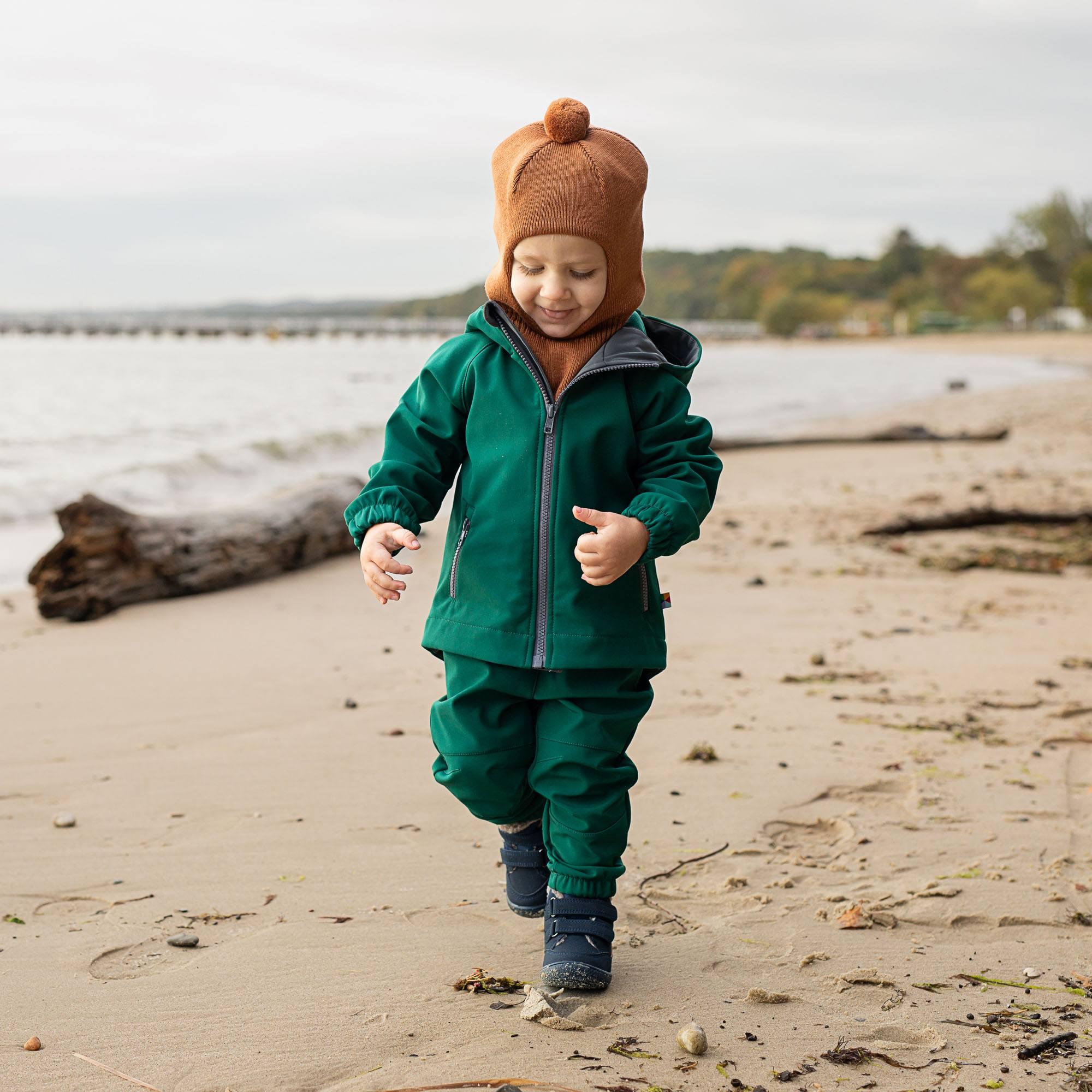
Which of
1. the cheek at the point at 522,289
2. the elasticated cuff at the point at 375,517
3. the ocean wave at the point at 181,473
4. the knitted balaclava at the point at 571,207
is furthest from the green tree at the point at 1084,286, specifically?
the elasticated cuff at the point at 375,517

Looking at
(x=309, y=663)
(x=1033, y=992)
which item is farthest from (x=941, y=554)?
(x=1033, y=992)

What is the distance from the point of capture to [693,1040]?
214cm

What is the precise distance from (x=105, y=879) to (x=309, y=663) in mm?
2095

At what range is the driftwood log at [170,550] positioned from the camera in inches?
231

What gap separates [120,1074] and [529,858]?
0.96 metres

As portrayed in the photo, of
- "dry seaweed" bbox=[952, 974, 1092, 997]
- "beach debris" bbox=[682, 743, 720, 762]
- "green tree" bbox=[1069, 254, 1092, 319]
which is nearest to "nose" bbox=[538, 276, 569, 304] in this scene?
"dry seaweed" bbox=[952, 974, 1092, 997]

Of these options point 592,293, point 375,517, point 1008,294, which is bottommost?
point 375,517

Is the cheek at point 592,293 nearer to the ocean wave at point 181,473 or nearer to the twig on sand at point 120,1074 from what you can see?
the twig on sand at point 120,1074

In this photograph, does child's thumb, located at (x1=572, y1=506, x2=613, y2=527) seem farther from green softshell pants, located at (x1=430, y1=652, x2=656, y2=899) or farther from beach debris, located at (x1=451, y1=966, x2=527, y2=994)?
beach debris, located at (x1=451, y1=966, x2=527, y2=994)

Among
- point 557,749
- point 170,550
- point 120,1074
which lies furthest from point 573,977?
point 170,550

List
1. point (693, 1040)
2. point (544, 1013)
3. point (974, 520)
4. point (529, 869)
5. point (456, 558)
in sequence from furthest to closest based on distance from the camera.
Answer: point (974, 520) < point (529, 869) < point (456, 558) < point (544, 1013) < point (693, 1040)

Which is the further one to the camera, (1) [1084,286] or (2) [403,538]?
(1) [1084,286]

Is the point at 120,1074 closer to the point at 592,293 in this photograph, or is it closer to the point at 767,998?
the point at 767,998

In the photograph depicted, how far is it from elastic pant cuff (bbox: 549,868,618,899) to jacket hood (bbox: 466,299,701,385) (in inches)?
42.2
